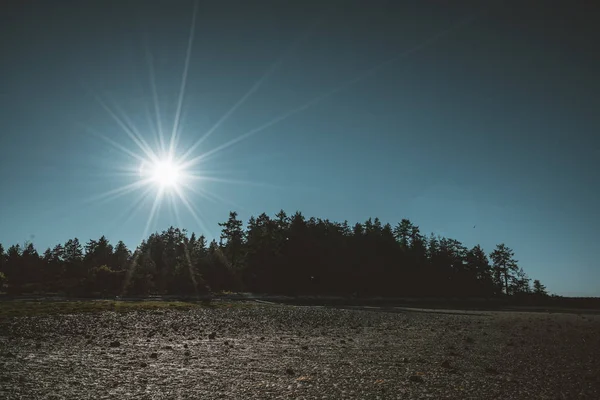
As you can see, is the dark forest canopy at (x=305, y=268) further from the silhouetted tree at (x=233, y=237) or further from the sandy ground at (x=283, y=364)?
the sandy ground at (x=283, y=364)

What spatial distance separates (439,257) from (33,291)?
116 meters

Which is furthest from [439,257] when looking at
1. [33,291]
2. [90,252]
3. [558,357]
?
[90,252]

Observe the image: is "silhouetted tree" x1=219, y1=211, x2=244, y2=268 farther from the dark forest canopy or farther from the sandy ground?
the sandy ground

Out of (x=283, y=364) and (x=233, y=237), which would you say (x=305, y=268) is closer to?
(x=233, y=237)

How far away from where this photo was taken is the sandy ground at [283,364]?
10.3m

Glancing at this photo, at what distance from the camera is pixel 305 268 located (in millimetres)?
92938

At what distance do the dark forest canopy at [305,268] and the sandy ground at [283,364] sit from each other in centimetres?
4828

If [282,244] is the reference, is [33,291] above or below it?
below

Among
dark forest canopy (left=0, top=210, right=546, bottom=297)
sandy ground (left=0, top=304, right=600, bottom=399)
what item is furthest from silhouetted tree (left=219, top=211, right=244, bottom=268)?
sandy ground (left=0, top=304, right=600, bottom=399)

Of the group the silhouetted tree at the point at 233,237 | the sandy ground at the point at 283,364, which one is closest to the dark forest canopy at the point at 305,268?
the silhouetted tree at the point at 233,237

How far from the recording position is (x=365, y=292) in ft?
319

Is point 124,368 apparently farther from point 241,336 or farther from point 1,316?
point 1,316

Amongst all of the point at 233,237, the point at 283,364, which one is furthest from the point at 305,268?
the point at 283,364

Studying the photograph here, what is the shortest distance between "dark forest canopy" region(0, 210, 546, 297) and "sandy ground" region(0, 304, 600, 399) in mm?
48283
